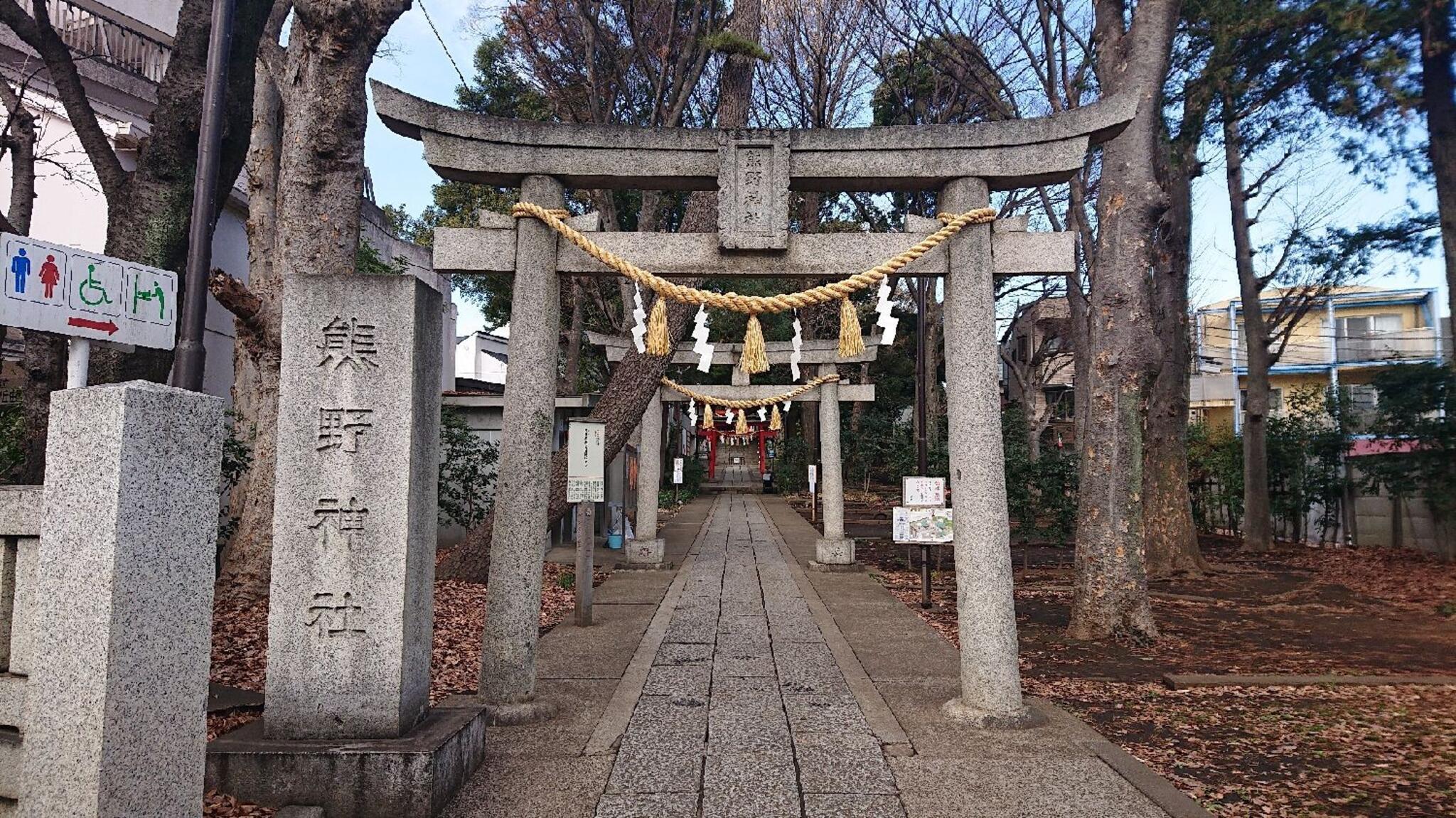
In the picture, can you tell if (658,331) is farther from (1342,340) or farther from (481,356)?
(1342,340)

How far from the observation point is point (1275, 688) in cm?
615

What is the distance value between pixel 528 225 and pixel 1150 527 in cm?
1092

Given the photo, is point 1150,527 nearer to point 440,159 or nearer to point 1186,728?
point 1186,728

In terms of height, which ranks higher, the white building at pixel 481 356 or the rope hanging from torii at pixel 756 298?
the white building at pixel 481 356

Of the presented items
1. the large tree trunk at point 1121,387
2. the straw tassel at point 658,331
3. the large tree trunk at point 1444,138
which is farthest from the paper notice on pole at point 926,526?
the large tree trunk at point 1444,138

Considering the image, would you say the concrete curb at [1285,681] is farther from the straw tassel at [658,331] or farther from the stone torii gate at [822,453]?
the stone torii gate at [822,453]

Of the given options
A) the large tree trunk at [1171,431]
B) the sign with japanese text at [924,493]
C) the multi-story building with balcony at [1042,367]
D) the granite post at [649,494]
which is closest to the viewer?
the sign with japanese text at [924,493]

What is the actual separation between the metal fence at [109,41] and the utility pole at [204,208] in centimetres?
960

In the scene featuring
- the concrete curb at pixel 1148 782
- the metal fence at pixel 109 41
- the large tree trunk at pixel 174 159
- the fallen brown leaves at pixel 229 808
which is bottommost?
the concrete curb at pixel 1148 782

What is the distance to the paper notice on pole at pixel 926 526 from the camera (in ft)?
29.6

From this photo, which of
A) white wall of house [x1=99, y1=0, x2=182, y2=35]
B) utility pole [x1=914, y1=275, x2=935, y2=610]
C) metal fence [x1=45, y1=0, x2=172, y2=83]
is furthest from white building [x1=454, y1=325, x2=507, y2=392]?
utility pole [x1=914, y1=275, x2=935, y2=610]

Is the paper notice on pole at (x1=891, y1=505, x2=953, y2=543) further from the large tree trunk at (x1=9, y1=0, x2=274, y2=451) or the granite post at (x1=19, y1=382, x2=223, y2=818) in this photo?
the granite post at (x1=19, y1=382, x2=223, y2=818)

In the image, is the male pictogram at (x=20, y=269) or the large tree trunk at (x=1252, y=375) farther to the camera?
the large tree trunk at (x=1252, y=375)

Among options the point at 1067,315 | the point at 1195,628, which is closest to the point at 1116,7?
the point at 1195,628
